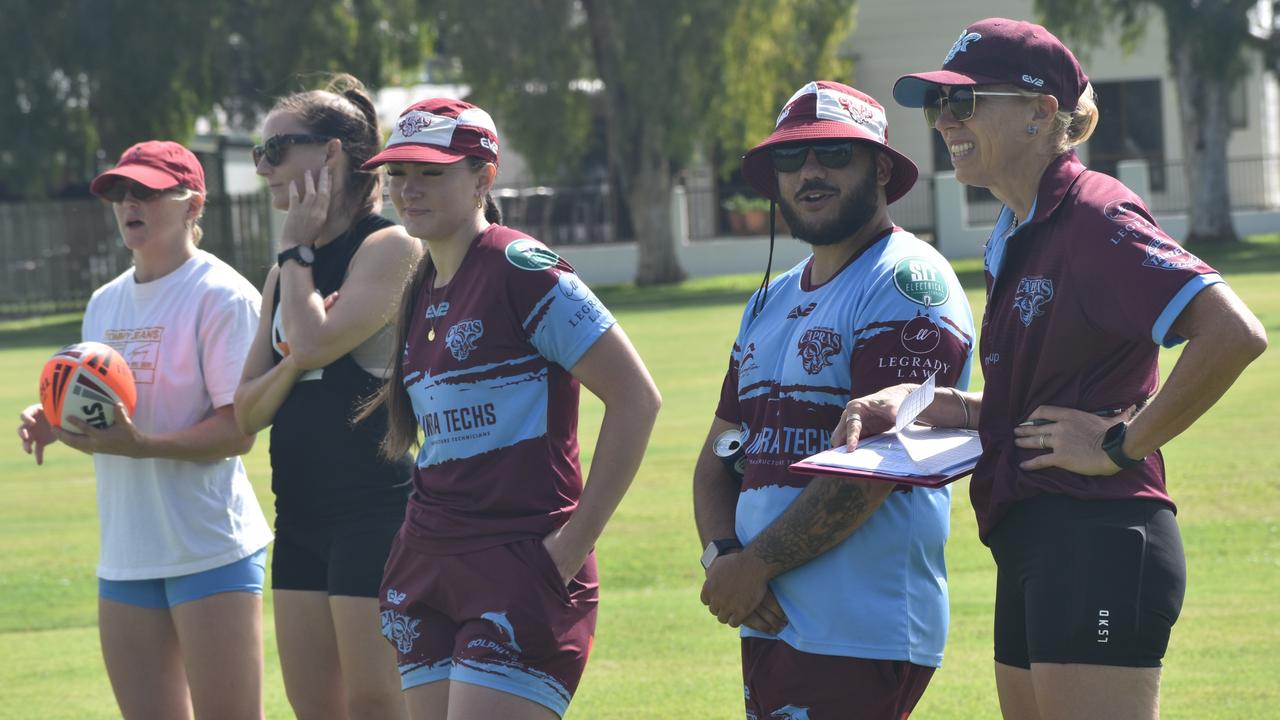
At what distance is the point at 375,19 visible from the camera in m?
38.0

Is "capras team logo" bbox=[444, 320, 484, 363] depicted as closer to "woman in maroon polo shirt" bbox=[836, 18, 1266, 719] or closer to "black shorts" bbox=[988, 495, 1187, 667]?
"woman in maroon polo shirt" bbox=[836, 18, 1266, 719]

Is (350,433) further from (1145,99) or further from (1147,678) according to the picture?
(1145,99)

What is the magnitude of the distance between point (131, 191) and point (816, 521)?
299cm

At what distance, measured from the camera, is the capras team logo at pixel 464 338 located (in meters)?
4.28

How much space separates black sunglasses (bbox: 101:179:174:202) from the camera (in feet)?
18.2

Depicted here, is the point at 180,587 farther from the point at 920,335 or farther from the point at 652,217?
the point at 652,217

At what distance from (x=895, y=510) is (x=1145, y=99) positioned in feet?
148

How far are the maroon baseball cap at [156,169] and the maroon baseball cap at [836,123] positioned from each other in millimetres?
2369

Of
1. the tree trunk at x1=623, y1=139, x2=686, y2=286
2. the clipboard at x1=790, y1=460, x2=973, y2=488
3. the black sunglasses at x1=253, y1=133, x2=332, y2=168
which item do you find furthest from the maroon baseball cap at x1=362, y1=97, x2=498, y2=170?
the tree trunk at x1=623, y1=139, x2=686, y2=286

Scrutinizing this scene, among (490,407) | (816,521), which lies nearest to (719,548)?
(816,521)

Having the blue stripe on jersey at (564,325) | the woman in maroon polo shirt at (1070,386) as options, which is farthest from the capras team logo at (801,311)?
the blue stripe on jersey at (564,325)

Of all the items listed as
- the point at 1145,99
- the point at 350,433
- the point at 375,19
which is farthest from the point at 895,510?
the point at 1145,99

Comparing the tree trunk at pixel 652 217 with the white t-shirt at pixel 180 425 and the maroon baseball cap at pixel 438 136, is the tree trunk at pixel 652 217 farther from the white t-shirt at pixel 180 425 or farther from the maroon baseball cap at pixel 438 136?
the maroon baseball cap at pixel 438 136

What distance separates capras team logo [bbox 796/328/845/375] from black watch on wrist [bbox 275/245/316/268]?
198 centimetres
